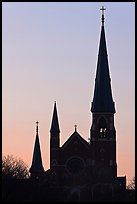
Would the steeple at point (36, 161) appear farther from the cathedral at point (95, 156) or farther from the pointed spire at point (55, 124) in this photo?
the pointed spire at point (55, 124)

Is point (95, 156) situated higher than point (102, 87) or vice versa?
point (102, 87)

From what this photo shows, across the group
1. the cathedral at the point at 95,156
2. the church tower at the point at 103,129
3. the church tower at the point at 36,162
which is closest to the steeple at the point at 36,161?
the church tower at the point at 36,162

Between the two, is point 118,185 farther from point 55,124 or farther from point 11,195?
point 11,195

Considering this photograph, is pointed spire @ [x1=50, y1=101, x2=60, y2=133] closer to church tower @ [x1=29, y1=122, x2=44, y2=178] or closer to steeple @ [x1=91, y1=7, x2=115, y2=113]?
steeple @ [x1=91, y1=7, x2=115, y2=113]

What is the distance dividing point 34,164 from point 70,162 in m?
9.61

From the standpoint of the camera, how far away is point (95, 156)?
96312 millimetres

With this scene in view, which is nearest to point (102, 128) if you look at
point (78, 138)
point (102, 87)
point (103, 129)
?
point (103, 129)

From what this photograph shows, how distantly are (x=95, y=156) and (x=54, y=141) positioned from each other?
15.7 feet

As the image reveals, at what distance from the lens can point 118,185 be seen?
9569cm

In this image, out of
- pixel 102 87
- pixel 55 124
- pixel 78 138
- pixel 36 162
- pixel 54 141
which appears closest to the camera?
pixel 102 87

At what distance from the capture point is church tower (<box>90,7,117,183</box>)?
9488cm

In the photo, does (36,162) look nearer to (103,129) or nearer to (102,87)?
(103,129)

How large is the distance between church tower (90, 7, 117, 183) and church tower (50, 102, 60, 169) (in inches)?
151

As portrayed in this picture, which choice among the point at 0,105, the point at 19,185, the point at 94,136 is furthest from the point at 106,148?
the point at 0,105
